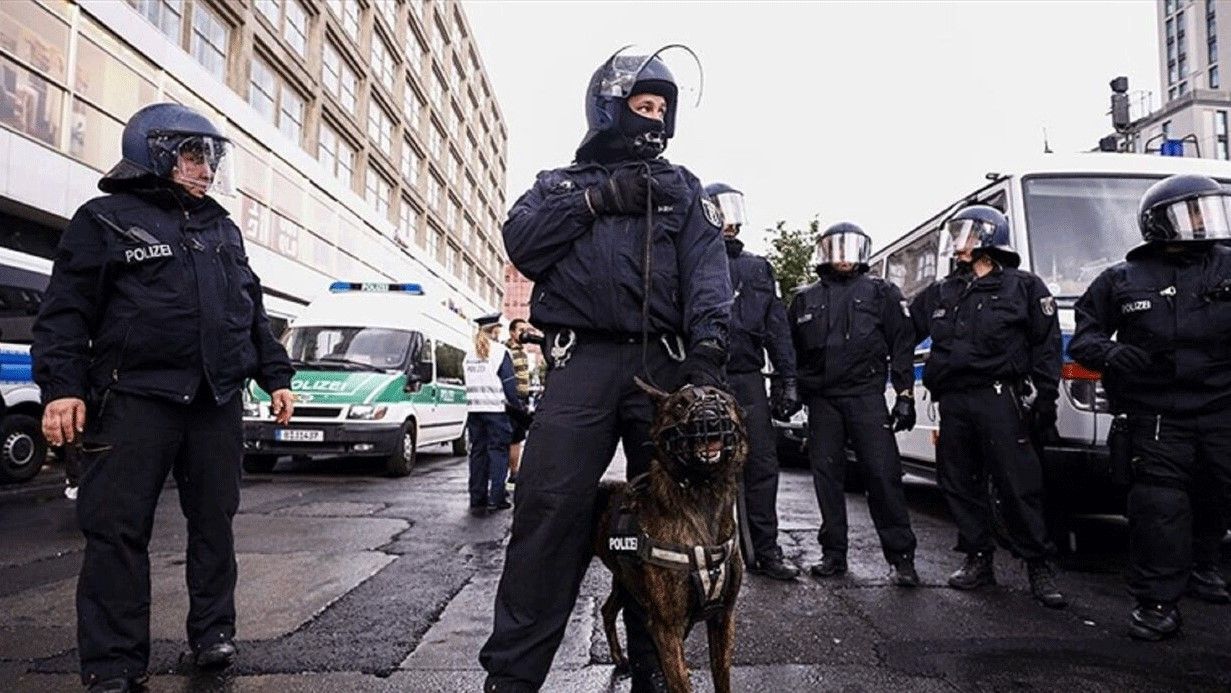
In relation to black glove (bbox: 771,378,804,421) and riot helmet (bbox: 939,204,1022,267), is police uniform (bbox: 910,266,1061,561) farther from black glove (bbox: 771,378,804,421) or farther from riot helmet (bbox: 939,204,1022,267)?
black glove (bbox: 771,378,804,421)

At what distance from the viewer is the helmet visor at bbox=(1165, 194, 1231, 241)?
3635mm

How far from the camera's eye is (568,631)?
3.49 meters

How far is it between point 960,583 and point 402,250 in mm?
36008

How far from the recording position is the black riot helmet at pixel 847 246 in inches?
190

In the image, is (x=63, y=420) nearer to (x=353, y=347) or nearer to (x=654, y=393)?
A: (x=654, y=393)

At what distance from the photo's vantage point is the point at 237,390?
3.05m

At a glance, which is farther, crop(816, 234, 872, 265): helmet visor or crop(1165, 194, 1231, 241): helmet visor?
crop(816, 234, 872, 265): helmet visor

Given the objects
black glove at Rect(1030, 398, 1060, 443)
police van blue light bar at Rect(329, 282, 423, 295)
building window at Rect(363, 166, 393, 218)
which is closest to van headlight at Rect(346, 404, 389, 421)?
police van blue light bar at Rect(329, 282, 423, 295)

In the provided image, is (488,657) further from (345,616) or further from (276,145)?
(276,145)

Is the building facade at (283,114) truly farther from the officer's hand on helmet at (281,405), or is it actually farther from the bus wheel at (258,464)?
the bus wheel at (258,464)

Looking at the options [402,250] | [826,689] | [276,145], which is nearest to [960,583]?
[826,689]

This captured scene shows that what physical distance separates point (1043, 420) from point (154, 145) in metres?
4.34

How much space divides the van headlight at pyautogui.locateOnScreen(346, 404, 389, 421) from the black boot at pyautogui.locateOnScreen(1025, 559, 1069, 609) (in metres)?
7.60

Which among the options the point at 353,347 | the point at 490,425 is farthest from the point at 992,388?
the point at 353,347
